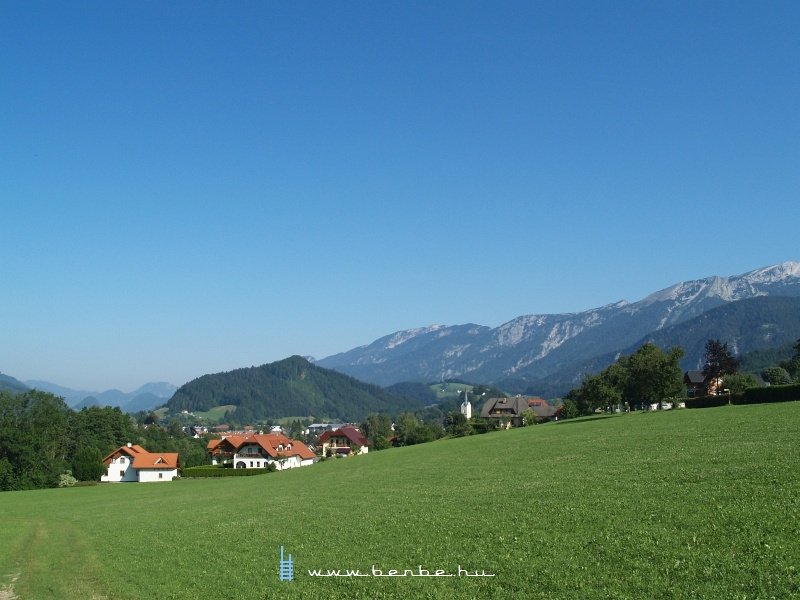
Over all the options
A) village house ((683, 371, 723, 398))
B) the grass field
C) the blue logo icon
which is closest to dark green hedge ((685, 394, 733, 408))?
village house ((683, 371, 723, 398))

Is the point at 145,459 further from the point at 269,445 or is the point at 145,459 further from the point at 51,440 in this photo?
the point at 269,445

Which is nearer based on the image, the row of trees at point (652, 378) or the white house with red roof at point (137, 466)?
the row of trees at point (652, 378)

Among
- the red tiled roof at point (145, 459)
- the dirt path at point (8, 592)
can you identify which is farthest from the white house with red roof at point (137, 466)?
the dirt path at point (8, 592)

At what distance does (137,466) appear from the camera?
131625 mm

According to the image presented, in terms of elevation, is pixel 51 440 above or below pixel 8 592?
above

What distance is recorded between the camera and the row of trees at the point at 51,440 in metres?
113

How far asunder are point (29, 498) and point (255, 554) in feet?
241

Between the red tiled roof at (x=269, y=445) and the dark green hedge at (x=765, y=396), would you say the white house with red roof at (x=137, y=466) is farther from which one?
the dark green hedge at (x=765, y=396)

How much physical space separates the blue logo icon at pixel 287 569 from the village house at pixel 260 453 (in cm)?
11824

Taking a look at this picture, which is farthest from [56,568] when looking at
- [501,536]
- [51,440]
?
[51,440]

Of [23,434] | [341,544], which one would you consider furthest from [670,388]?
[23,434]

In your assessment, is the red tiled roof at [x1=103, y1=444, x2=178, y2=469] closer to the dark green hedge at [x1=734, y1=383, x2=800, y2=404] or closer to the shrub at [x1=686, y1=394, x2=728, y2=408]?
the shrub at [x1=686, y1=394, x2=728, y2=408]

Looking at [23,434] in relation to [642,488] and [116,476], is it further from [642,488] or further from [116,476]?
[642,488]

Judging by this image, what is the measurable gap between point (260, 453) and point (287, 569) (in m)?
129
